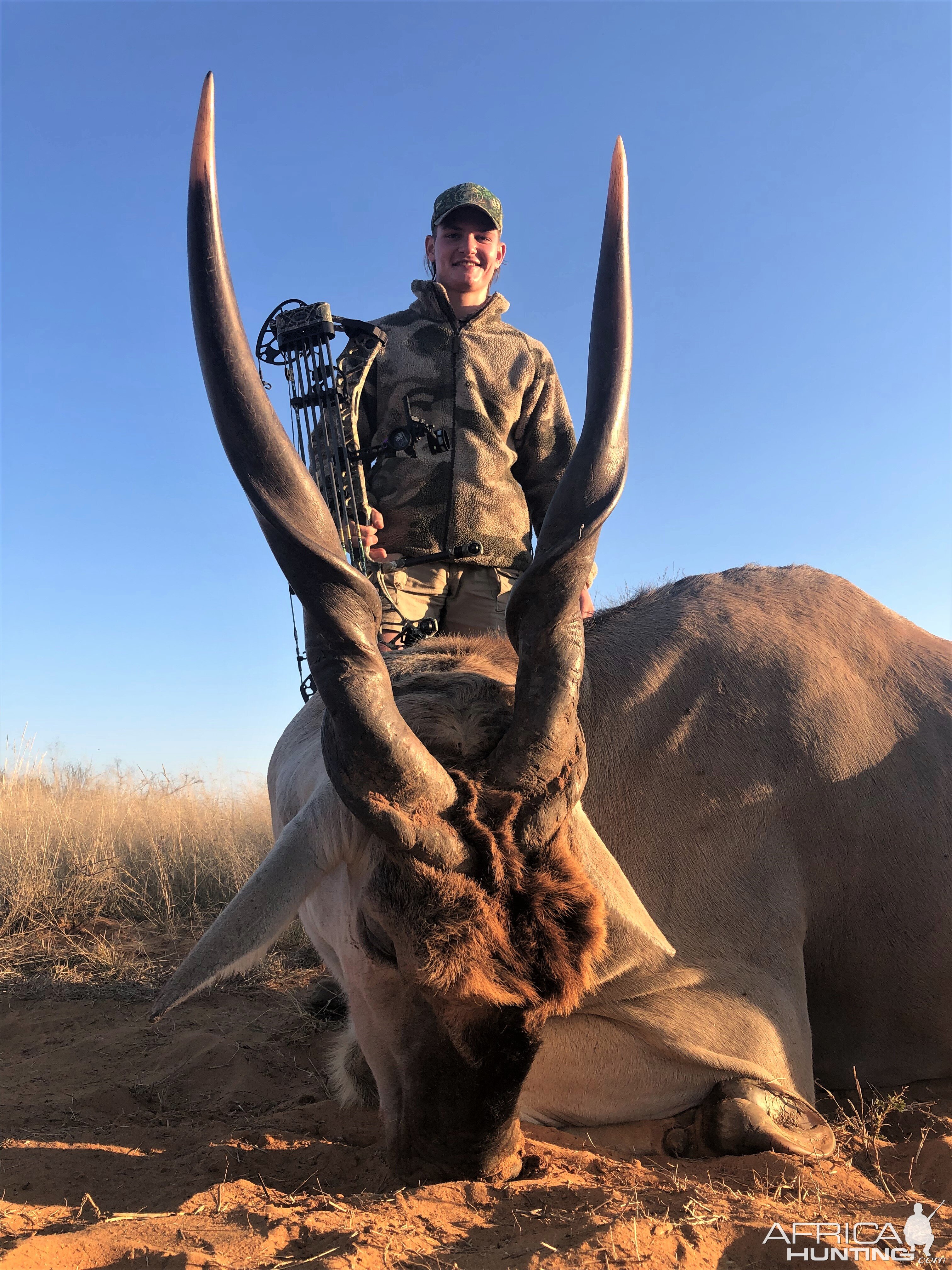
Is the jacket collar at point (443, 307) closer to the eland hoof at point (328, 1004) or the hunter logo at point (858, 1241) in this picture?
the eland hoof at point (328, 1004)

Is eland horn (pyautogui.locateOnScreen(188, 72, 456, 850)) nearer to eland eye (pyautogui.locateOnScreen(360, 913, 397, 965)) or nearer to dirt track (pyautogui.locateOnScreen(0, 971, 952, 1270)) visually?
eland eye (pyautogui.locateOnScreen(360, 913, 397, 965))

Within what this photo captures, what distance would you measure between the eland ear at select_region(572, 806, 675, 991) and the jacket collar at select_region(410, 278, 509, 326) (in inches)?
145

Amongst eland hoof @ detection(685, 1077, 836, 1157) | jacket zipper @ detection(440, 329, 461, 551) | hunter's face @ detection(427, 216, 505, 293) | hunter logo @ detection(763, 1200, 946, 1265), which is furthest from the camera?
hunter's face @ detection(427, 216, 505, 293)

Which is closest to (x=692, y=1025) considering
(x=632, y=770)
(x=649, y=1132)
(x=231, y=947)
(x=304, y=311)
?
(x=649, y=1132)

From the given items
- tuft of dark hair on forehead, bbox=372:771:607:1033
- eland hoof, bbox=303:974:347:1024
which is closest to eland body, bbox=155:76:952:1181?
tuft of dark hair on forehead, bbox=372:771:607:1033

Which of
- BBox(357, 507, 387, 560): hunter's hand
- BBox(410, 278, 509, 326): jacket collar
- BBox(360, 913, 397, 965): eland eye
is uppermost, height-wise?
BBox(410, 278, 509, 326): jacket collar

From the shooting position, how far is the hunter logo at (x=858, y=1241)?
1.74 meters

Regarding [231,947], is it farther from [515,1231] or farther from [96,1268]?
[515,1231]

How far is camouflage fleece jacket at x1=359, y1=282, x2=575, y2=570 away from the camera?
5.05m

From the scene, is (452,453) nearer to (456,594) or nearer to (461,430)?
(461,430)

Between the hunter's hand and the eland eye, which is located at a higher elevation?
the hunter's hand

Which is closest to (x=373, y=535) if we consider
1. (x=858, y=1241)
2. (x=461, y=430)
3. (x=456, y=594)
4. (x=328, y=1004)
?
(x=456, y=594)

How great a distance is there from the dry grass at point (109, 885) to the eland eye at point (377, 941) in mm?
3059

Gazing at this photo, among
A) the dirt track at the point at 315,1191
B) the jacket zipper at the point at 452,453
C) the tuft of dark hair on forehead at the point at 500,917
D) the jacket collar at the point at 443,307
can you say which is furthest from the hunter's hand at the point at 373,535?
the tuft of dark hair on forehead at the point at 500,917
